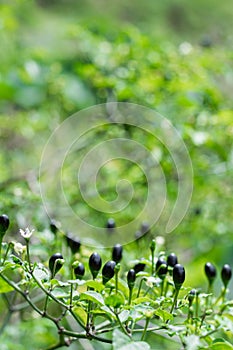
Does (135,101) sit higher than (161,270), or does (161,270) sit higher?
(135,101)

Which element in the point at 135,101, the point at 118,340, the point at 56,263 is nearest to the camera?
the point at 118,340

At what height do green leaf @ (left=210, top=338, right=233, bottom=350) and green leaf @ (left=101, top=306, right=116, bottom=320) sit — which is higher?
green leaf @ (left=101, top=306, right=116, bottom=320)

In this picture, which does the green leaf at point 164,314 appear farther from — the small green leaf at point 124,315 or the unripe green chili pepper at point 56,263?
the unripe green chili pepper at point 56,263

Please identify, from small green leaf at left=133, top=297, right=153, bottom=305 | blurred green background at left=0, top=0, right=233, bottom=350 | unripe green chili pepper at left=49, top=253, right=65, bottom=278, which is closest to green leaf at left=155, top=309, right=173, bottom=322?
small green leaf at left=133, top=297, right=153, bottom=305

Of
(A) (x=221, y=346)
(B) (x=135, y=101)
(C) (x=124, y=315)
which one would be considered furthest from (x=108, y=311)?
(B) (x=135, y=101)

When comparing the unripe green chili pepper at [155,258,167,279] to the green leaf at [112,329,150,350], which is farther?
the unripe green chili pepper at [155,258,167,279]

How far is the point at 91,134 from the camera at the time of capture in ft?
6.21

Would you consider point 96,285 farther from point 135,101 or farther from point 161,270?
point 135,101

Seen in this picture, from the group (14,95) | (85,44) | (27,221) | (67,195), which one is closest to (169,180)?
(67,195)

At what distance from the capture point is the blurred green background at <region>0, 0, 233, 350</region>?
1719 mm

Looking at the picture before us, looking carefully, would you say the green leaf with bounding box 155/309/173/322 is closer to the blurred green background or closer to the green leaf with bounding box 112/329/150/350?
the green leaf with bounding box 112/329/150/350

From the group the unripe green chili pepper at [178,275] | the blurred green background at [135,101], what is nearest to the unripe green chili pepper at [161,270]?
the unripe green chili pepper at [178,275]

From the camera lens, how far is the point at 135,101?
1802mm

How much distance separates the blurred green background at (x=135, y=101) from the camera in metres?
1.72
